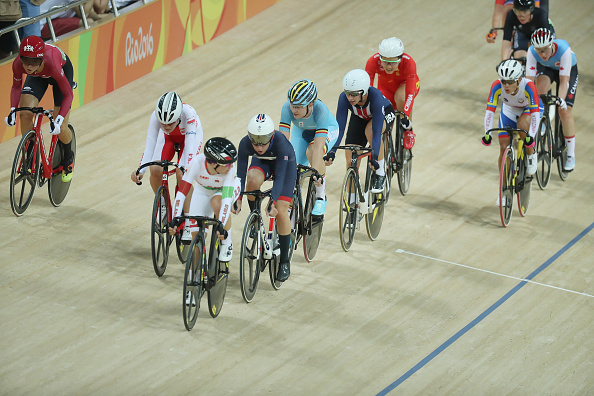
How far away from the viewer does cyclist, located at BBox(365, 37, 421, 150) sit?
8328 millimetres

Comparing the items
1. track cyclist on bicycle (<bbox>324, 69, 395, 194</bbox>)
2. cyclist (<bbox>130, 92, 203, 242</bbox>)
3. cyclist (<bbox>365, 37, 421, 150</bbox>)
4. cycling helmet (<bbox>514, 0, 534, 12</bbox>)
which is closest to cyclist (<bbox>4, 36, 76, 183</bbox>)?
cyclist (<bbox>130, 92, 203, 242</bbox>)

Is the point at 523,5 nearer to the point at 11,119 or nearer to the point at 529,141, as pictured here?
the point at 529,141

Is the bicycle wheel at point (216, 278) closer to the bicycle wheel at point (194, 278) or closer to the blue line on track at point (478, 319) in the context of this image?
the bicycle wheel at point (194, 278)

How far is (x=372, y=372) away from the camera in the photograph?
611cm

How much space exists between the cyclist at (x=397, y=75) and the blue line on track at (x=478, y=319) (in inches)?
65.4

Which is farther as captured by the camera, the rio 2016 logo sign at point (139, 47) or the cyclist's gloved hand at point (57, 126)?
the rio 2016 logo sign at point (139, 47)

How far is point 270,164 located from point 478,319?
191 centimetres

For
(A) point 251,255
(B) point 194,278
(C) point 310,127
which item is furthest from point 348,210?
(B) point 194,278

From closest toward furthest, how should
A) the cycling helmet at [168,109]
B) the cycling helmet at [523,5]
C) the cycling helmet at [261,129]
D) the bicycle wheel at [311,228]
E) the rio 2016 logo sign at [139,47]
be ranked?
the cycling helmet at [261,129], the cycling helmet at [168,109], the bicycle wheel at [311,228], the cycling helmet at [523,5], the rio 2016 logo sign at [139,47]

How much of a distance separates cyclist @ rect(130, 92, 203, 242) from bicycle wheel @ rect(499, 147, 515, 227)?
2758 mm

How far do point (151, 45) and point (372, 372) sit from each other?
619 centimetres

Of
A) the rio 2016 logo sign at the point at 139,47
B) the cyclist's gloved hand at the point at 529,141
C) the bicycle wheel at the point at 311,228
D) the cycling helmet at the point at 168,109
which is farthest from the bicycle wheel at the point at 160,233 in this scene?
the rio 2016 logo sign at the point at 139,47

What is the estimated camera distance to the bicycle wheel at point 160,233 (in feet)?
22.1

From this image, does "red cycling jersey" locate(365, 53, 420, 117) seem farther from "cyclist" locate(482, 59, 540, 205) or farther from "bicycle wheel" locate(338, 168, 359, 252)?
"bicycle wheel" locate(338, 168, 359, 252)
